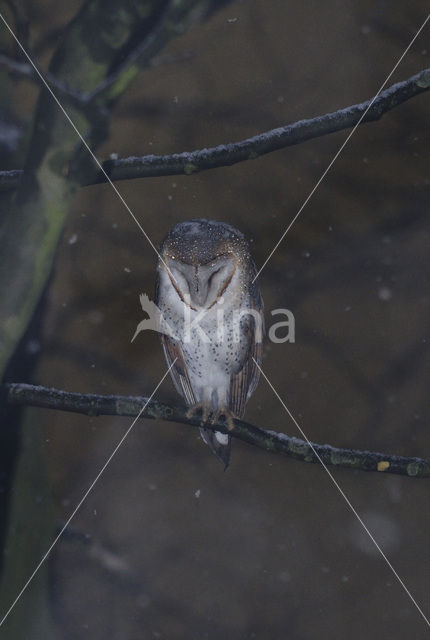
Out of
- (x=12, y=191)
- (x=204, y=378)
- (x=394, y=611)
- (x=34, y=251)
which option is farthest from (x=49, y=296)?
(x=394, y=611)

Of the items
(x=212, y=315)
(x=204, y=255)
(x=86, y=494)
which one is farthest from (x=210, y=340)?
(x=86, y=494)

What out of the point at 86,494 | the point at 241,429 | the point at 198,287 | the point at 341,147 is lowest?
the point at 86,494

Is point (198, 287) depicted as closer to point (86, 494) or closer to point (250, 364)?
point (250, 364)

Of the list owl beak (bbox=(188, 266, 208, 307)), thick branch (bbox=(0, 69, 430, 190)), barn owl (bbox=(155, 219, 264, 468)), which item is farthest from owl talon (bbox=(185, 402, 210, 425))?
thick branch (bbox=(0, 69, 430, 190))

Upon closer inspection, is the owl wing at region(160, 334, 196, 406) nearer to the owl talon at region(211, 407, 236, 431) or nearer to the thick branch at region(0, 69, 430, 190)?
the owl talon at region(211, 407, 236, 431)

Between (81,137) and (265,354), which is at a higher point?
(81,137)

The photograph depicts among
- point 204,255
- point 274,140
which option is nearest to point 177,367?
point 204,255

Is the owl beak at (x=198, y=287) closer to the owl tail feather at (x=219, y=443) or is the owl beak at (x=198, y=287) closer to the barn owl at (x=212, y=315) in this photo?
the barn owl at (x=212, y=315)
